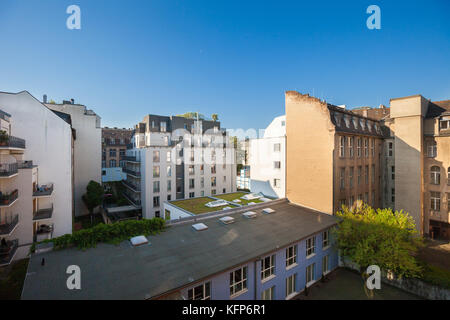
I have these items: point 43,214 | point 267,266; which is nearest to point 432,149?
point 267,266

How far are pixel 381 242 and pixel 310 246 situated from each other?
15.2 ft

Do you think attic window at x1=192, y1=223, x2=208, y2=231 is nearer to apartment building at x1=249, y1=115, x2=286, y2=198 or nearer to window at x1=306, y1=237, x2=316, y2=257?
window at x1=306, y1=237, x2=316, y2=257

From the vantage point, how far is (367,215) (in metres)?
16.2

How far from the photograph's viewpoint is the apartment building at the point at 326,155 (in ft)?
61.3

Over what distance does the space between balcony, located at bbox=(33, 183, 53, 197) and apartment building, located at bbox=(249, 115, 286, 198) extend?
73.7 feet

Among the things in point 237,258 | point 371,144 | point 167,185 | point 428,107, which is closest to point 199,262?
point 237,258

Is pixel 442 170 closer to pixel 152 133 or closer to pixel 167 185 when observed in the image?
pixel 167 185

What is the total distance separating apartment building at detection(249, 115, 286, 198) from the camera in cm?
2344

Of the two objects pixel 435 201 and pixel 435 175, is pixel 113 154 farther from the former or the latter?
pixel 435 201

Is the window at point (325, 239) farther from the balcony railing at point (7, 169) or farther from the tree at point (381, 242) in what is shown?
the balcony railing at point (7, 169)

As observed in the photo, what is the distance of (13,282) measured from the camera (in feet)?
47.2

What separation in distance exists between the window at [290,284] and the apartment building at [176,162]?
24956mm

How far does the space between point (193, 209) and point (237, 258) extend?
40.7ft

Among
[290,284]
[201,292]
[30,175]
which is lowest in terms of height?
[290,284]
